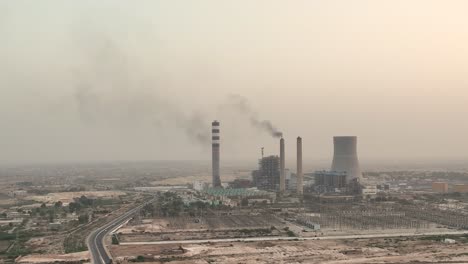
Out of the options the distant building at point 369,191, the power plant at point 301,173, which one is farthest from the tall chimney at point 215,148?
the distant building at point 369,191

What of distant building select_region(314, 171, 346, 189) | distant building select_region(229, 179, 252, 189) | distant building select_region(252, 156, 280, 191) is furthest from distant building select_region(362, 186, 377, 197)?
distant building select_region(229, 179, 252, 189)

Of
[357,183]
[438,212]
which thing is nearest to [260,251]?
[438,212]

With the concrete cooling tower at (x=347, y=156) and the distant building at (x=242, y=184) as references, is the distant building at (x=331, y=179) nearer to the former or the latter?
the concrete cooling tower at (x=347, y=156)

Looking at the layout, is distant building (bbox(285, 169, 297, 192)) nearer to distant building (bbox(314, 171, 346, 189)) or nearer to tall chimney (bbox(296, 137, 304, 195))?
distant building (bbox(314, 171, 346, 189))

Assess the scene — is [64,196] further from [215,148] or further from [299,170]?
[299,170]

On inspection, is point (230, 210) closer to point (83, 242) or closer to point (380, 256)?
point (83, 242)

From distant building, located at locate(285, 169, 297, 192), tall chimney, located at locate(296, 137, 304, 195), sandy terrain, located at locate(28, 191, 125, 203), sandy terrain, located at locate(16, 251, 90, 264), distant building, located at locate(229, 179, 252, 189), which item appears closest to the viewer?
sandy terrain, located at locate(16, 251, 90, 264)
